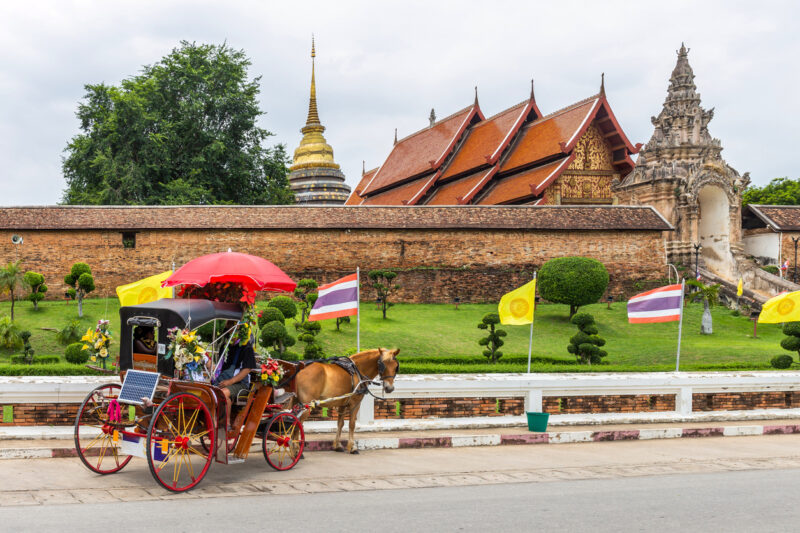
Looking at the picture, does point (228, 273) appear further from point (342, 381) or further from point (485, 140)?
point (485, 140)

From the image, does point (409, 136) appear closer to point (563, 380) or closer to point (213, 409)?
point (563, 380)

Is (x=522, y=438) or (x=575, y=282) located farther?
(x=575, y=282)

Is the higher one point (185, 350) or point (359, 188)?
point (359, 188)

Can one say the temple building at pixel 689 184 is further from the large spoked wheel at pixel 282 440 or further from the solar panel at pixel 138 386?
the solar panel at pixel 138 386

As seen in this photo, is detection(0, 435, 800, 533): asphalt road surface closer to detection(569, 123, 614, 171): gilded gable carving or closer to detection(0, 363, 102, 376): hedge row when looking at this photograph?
detection(0, 363, 102, 376): hedge row

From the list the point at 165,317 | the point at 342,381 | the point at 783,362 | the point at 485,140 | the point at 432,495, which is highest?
the point at 485,140

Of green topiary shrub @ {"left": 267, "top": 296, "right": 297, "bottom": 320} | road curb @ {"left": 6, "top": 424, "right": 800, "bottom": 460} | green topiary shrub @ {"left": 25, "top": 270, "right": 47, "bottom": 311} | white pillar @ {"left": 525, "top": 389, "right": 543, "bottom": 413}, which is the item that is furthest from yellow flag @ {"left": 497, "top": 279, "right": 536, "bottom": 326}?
green topiary shrub @ {"left": 25, "top": 270, "right": 47, "bottom": 311}

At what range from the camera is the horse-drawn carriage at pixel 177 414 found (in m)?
6.29

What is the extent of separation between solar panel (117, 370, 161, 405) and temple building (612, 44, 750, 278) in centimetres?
2536

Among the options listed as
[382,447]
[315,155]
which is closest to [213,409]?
[382,447]

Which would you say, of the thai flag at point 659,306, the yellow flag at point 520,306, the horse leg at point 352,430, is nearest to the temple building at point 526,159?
the thai flag at point 659,306

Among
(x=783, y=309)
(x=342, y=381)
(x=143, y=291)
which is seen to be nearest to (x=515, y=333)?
(x=783, y=309)

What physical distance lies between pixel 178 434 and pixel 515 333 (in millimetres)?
15176

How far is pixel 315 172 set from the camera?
49.5m
